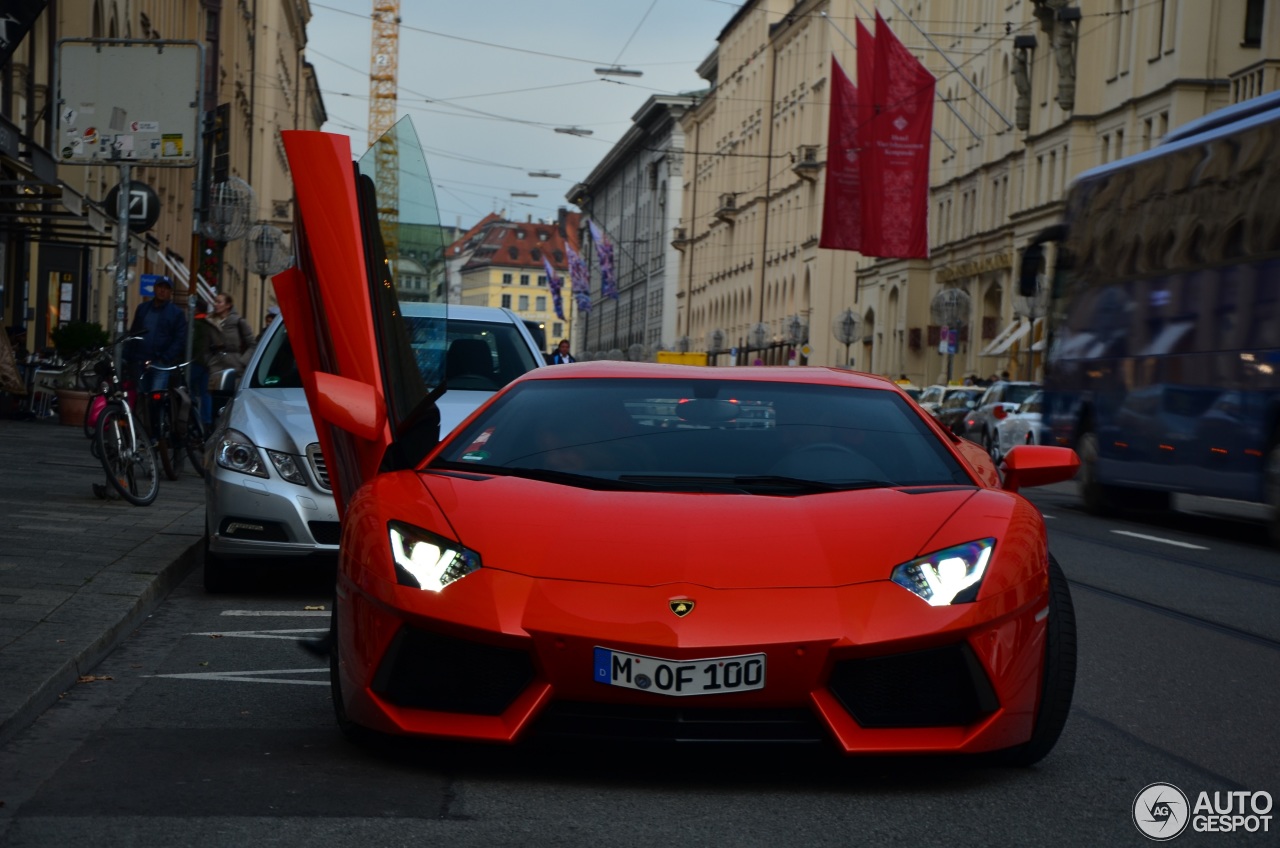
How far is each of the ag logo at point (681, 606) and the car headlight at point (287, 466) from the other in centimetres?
500

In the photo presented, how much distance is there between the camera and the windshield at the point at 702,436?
19.9 feet

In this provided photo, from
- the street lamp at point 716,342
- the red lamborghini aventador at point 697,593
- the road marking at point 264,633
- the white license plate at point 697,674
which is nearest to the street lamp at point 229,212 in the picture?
the road marking at point 264,633

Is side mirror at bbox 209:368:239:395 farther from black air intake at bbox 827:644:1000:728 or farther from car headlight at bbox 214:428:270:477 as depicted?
black air intake at bbox 827:644:1000:728

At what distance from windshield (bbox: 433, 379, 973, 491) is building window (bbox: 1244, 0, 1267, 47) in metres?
42.4

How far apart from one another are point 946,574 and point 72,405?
2369cm

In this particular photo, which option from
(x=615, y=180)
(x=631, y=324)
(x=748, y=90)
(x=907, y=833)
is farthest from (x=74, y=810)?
(x=615, y=180)

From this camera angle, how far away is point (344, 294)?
6.87 metres

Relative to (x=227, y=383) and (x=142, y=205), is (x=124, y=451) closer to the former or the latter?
(x=227, y=383)

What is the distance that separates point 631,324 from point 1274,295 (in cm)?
12016

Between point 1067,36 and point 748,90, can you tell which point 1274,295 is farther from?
point 748,90

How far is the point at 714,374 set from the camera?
669 cm

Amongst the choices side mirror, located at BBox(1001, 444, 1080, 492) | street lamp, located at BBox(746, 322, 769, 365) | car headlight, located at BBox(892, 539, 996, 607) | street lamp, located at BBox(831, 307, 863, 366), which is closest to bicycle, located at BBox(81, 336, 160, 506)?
side mirror, located at BBox(1001, 444, 1080, 492)

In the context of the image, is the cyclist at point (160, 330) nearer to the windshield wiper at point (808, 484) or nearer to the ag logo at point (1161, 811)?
the windshield wiper at point (808, 484)

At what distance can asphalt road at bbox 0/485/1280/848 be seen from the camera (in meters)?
4.64
